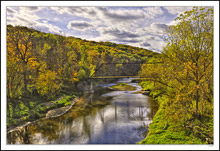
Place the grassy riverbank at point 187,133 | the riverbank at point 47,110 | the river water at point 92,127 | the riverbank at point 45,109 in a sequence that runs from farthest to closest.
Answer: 1. the riverbank at point 47,110
2. the riverbank at point 45,109
3. the river water at point 92,127
4. the grassy riverbank at point 187,133

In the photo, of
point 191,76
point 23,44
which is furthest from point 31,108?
point 191,76

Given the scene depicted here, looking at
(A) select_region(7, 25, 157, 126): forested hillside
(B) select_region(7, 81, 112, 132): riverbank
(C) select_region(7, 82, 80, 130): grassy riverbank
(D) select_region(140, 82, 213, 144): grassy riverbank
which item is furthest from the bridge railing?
(D) select_region(140, 82, 213, 144): grassy riverbank

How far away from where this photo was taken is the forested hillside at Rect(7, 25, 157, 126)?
33.6 ft

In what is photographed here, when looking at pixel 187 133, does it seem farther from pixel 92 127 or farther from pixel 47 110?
pixel 47 110

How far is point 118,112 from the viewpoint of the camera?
11.8m

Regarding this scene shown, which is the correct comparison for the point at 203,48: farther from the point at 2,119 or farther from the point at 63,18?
the point at 2,119

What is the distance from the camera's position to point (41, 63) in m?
15.3

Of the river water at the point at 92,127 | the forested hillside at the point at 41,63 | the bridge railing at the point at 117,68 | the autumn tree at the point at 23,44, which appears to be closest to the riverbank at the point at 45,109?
the forested hillside at the point at 41,63

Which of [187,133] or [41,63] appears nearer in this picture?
[187,133]

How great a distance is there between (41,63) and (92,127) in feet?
31.3

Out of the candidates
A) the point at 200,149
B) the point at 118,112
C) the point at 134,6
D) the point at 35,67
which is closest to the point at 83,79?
the point at 35,67

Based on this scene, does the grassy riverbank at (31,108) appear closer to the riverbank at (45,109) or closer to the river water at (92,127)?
the riverbank at (45,109)

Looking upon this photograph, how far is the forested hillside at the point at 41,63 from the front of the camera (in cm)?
1023

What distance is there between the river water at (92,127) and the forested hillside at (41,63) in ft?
5.37
